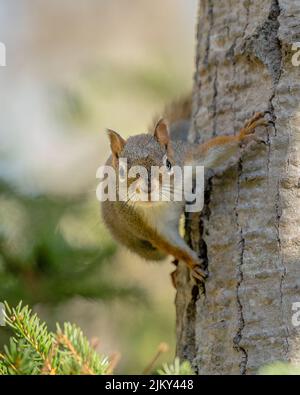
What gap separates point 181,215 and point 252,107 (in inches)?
17.0

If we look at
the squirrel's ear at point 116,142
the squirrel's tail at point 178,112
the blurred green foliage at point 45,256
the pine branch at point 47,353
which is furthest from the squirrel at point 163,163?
the pine branch at point 47,353

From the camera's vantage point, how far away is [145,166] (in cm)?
201

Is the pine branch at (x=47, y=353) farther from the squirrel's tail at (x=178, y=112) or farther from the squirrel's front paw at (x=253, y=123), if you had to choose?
the squirrel's tail at (x=178, y=112)

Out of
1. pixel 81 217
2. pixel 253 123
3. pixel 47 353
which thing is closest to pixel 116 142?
pixel 253 123

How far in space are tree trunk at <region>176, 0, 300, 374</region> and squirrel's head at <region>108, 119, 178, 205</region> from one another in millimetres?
118

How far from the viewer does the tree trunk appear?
168 centimetres

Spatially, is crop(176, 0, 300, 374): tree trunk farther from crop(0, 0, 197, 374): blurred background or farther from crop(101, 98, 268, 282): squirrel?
crop(0, 0, 197, 374): blurred background

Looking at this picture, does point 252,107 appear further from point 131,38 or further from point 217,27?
point 131,38

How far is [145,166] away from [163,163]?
0.20 ft

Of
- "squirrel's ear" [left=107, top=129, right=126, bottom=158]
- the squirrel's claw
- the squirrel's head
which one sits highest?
"squirrel's ear" [left=107, top=129, right=126, bottom=158]

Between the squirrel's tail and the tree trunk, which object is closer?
the tree trunk

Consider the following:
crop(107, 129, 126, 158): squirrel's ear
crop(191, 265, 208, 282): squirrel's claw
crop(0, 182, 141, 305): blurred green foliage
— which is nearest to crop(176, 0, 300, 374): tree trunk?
crop(191, 265, 208, 282): squirrel's claw

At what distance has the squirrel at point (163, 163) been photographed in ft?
6.42

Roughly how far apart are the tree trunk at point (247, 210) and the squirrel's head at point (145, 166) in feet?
0.39
